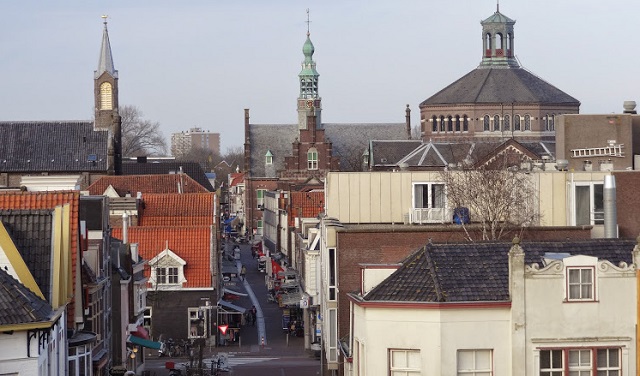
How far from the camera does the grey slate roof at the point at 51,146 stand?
10762 centimetres

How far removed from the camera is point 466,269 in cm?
2744

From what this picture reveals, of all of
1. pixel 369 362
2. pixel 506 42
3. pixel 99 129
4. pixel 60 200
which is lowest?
pixel 369 362

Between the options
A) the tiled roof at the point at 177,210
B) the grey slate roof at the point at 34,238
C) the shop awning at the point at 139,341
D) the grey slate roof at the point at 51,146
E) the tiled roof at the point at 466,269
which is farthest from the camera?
the grey slate roof at the point at 51,146

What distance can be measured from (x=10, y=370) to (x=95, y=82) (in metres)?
110

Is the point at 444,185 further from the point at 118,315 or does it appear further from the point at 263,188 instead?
the point at 263,188

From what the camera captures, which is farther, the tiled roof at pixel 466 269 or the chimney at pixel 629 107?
the chimney at pixel 629 107

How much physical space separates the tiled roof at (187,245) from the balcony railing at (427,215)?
2399 cm

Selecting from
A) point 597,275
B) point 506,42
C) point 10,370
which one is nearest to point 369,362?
point 597,275

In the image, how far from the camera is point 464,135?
156625 mm

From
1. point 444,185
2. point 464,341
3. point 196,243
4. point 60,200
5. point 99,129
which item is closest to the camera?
point 464,341

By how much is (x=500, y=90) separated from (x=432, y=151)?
52.6 metres

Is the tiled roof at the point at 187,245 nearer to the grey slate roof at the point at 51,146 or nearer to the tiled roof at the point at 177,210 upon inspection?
the tiled roof at the point at 177,210

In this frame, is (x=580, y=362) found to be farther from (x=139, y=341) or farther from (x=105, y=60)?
(x=105, y=60)

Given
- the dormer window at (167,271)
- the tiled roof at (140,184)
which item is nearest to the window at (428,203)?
the dormer window at (167,271)
